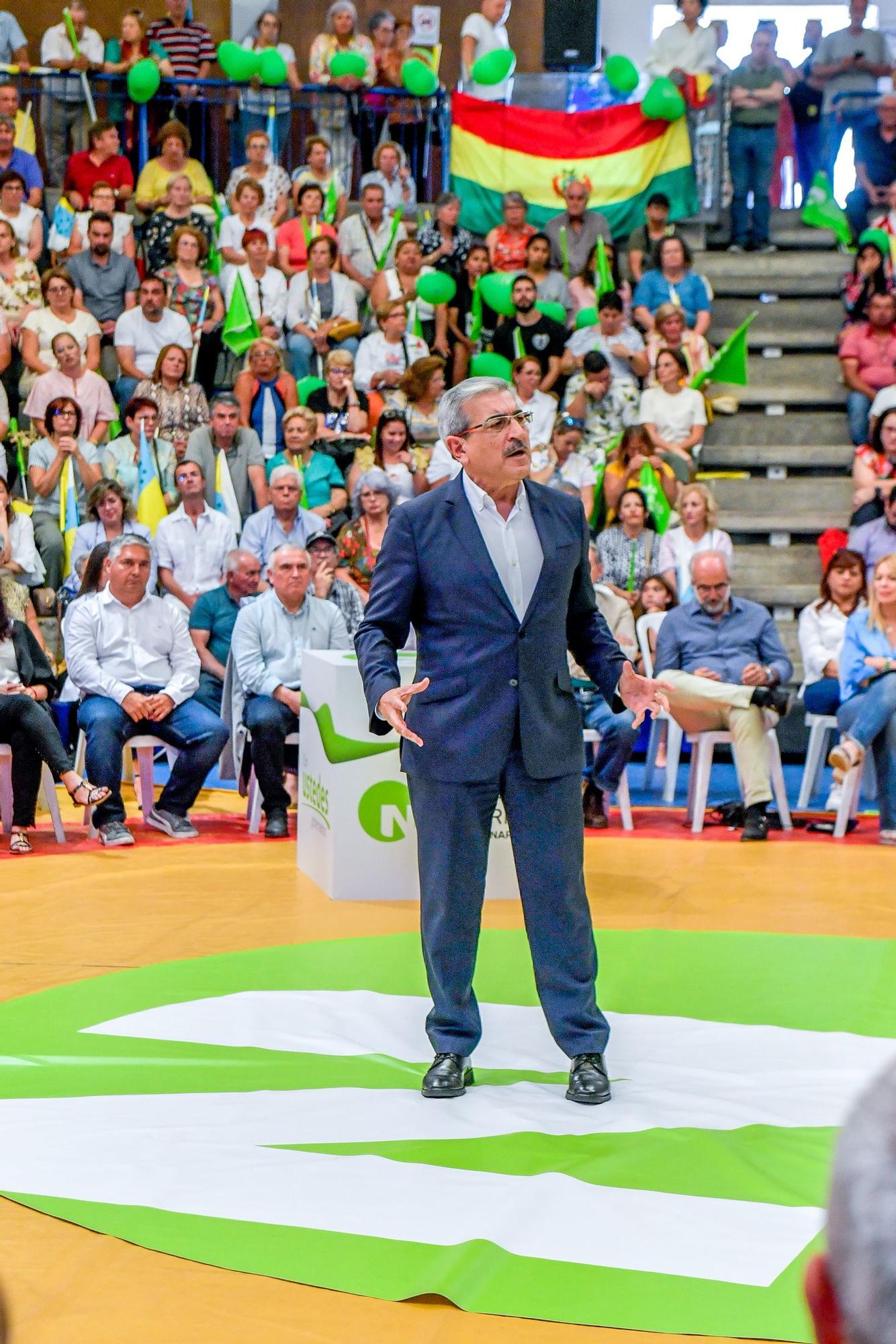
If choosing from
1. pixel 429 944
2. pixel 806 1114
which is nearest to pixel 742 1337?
pixel 806 1114

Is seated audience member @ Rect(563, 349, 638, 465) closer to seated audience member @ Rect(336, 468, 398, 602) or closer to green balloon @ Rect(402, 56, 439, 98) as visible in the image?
seated audience member @ Rect(336, 468, 398, 602)

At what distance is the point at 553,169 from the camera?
11.6 meters

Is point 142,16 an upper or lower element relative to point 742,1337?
upper

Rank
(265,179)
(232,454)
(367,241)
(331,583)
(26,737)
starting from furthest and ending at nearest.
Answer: (265,179) < (367,241) < (232,454) < (331,583) < (26,737)

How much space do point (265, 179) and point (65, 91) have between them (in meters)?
1.82

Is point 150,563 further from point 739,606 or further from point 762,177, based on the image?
point 762,177

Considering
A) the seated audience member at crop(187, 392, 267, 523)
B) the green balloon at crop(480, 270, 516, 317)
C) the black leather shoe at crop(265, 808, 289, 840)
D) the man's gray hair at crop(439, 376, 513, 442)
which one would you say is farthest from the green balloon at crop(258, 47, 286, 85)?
the man's gray hair at crop(439, 376, 513, 442)

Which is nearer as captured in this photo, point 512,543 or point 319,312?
point 512,543

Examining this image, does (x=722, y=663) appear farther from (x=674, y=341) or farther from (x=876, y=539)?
(x=674, y=341)

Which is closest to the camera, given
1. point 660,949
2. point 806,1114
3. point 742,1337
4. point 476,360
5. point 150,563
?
point 742,1337

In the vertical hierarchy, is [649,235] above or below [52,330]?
above

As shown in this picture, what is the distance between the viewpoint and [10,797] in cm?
648

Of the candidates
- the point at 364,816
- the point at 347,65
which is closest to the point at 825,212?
the point at 347,65

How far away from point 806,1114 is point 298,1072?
1.09 meters
